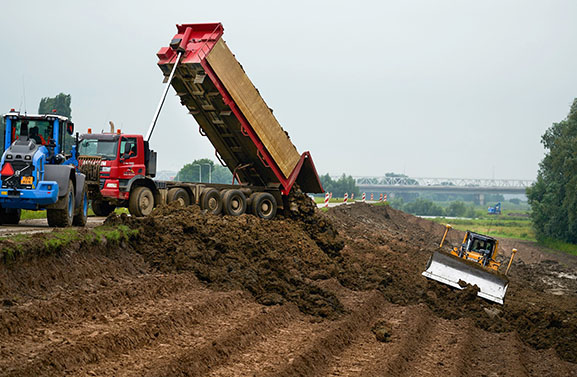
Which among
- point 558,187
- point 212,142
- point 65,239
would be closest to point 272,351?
point 65,239

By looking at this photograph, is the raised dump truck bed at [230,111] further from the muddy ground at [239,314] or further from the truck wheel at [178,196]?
the muddy ground at [239,314]

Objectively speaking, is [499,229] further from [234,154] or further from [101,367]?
[101,367]

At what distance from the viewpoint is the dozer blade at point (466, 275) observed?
614 inches

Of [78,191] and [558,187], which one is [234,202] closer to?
[78,191]

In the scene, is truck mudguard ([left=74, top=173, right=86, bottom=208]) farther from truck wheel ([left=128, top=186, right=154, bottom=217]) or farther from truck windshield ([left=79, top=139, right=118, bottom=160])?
truck windshield ([left=79, top=139, right=118, bottom=160])

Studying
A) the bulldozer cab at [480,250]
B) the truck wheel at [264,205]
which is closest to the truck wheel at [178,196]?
the truck wheel at [264,205]

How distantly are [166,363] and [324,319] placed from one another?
13.6ft

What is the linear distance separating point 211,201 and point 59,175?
→ 5.49 metres

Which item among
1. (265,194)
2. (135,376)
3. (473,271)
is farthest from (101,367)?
(265,194)

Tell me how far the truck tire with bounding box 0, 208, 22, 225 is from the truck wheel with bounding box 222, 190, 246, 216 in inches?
221

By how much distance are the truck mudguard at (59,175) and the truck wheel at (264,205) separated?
250 inches

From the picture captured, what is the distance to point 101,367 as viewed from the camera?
723cm

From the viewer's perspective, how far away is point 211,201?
18.6 m

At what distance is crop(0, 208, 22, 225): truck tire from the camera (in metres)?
14.7
